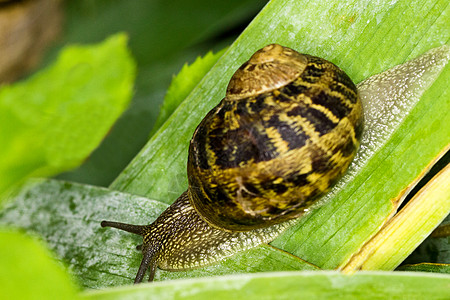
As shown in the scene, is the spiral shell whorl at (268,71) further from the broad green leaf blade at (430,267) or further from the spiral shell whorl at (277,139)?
the broad green leaf blade at (430,267)

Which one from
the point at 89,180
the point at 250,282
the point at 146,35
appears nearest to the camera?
the point at 250,282

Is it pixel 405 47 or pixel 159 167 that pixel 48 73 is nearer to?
pixel 159 167

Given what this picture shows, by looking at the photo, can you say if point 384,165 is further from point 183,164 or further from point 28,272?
point 28,272

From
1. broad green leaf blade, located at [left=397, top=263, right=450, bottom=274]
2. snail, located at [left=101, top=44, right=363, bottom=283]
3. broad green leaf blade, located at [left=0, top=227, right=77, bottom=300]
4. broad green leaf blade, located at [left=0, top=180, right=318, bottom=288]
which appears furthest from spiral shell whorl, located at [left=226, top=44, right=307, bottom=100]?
broad green leaf blade, located at [left=0, top=227, right=77, bottom=300]

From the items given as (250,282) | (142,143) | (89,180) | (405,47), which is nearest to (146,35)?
(142,143)

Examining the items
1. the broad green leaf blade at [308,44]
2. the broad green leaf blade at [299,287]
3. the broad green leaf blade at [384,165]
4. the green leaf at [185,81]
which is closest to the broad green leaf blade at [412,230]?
the broad green leaf blade at [384,165]

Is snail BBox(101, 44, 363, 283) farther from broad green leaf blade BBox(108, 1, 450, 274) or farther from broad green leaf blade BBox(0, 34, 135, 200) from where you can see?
broad green leaf blade BBox(0, 34, 135, 200)

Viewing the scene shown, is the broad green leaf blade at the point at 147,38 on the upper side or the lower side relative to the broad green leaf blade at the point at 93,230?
upper
